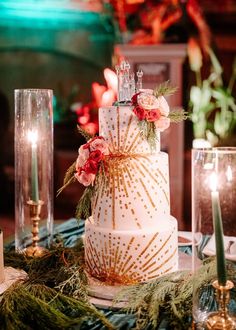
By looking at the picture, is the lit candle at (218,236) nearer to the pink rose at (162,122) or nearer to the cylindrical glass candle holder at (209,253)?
the cylindrical glass candle holder at (209,253)

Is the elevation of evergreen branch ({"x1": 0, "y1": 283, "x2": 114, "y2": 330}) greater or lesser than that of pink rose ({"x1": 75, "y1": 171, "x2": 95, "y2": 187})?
lesser

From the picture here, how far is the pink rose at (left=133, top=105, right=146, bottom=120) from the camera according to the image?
157cm

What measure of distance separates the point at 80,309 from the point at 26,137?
0.79m

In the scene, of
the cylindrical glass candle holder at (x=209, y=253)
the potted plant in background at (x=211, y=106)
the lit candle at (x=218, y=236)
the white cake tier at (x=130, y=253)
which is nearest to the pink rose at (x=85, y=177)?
the white cake tier at (x=130, y=253)

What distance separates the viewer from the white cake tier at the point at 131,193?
5.15 feet

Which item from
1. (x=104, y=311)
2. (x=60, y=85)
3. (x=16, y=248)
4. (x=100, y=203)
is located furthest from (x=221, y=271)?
(x=60, y=85)

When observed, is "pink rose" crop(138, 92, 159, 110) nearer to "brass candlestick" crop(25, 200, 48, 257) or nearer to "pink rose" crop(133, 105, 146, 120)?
"pink rose" crop(133, 105, 146, 120)

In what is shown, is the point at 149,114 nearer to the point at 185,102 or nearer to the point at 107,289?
the point at 107,289

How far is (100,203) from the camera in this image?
1602mm

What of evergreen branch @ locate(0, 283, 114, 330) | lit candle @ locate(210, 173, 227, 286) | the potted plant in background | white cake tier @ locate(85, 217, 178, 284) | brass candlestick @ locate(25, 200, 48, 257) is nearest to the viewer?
lit candle @ locate(210, 173, 227, 286)

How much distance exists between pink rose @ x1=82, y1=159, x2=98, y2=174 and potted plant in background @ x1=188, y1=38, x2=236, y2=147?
4120mm

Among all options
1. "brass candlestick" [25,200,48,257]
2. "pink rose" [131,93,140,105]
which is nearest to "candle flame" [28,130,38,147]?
"brass candlestick" [25,200,48,257]

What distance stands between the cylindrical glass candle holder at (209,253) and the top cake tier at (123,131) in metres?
0.27

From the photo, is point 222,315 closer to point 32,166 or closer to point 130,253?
point 130,253
